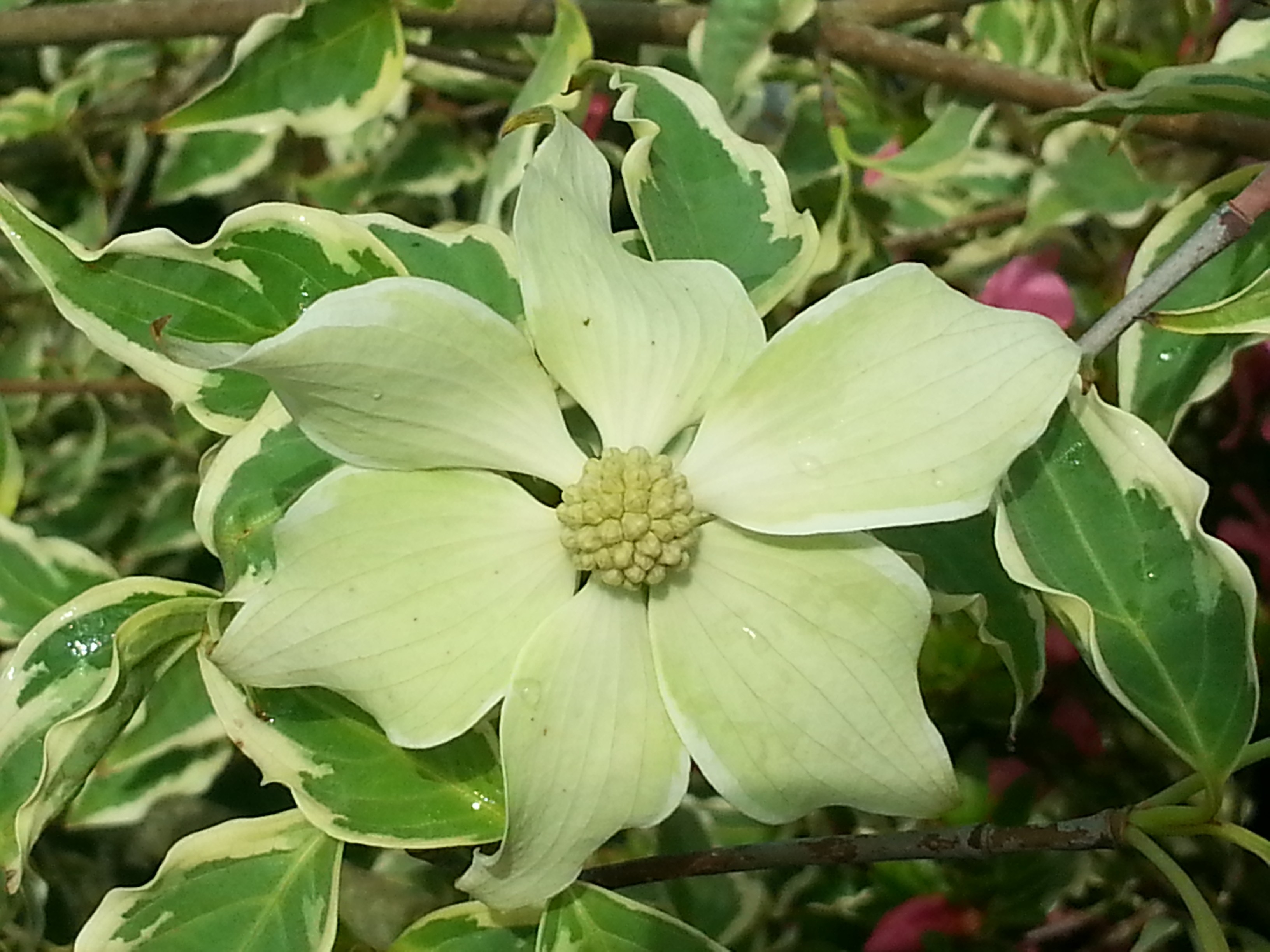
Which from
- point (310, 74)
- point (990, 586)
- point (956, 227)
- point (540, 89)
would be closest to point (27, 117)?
point (310, 74)

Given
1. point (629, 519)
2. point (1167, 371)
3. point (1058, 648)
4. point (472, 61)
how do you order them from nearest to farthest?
point (629, 519) → point (1167, 371) → point (1058, 648) → point (472, 61)

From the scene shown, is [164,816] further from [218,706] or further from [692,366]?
[692,366]

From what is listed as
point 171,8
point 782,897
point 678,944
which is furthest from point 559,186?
point 782,897

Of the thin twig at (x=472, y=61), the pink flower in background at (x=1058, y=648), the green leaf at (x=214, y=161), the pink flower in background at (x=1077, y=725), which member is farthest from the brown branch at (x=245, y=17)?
the pink flower in background at (x=1077, y=725)

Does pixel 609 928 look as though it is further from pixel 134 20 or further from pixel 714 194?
pixel 134 20

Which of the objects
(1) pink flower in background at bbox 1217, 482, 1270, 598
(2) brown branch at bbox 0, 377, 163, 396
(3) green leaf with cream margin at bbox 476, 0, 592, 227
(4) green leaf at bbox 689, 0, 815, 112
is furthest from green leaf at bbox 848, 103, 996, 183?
(2) brown branch at bbox 0, 377, 163, 396

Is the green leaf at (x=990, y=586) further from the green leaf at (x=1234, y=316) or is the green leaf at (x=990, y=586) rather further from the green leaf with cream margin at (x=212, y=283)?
the green leaf with cream margin at (x=212, y=283)

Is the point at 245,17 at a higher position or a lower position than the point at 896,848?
higher

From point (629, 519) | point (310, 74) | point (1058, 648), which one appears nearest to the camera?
point (629, 519)
